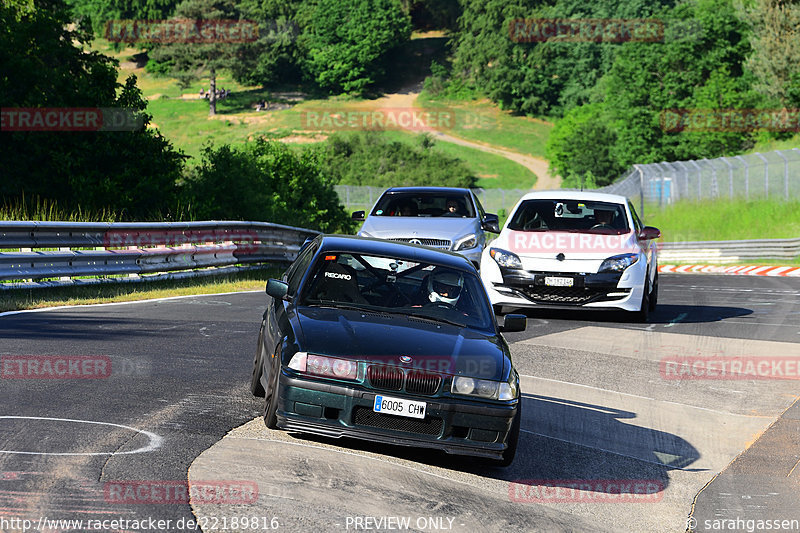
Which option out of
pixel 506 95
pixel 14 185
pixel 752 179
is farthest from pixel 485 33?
pixel 14 185

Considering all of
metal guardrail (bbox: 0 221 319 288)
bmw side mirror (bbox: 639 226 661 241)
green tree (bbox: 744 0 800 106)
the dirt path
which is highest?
green tree (bbox: 744 0 800 106)

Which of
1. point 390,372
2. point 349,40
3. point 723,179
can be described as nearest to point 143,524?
point 390,372

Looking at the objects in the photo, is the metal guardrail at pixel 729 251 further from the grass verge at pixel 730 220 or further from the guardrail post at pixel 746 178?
the guardrail post at pixel 746 178

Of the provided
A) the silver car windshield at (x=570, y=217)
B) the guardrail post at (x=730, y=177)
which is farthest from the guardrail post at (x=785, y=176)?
the silver car windshield at (x=570, y=217)

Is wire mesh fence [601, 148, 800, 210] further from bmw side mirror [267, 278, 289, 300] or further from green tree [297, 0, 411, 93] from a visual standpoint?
green tree [297, 0, 411, 93]

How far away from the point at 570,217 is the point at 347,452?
944 centimetres

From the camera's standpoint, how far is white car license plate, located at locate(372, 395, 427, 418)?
6.39 m

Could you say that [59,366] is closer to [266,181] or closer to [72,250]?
[72,250]

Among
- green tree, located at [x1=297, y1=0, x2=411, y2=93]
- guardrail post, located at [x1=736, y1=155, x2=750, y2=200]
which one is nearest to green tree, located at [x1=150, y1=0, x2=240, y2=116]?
green tree, located at [x1=297, y1=0, x2=411, y2=93]

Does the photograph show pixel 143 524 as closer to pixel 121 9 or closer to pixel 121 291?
pixel 121 291

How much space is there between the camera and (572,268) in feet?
46.9

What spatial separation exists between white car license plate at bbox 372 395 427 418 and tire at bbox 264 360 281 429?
2.09 feet

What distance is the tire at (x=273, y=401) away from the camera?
262 inches

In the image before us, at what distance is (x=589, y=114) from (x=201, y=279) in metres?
94.1
